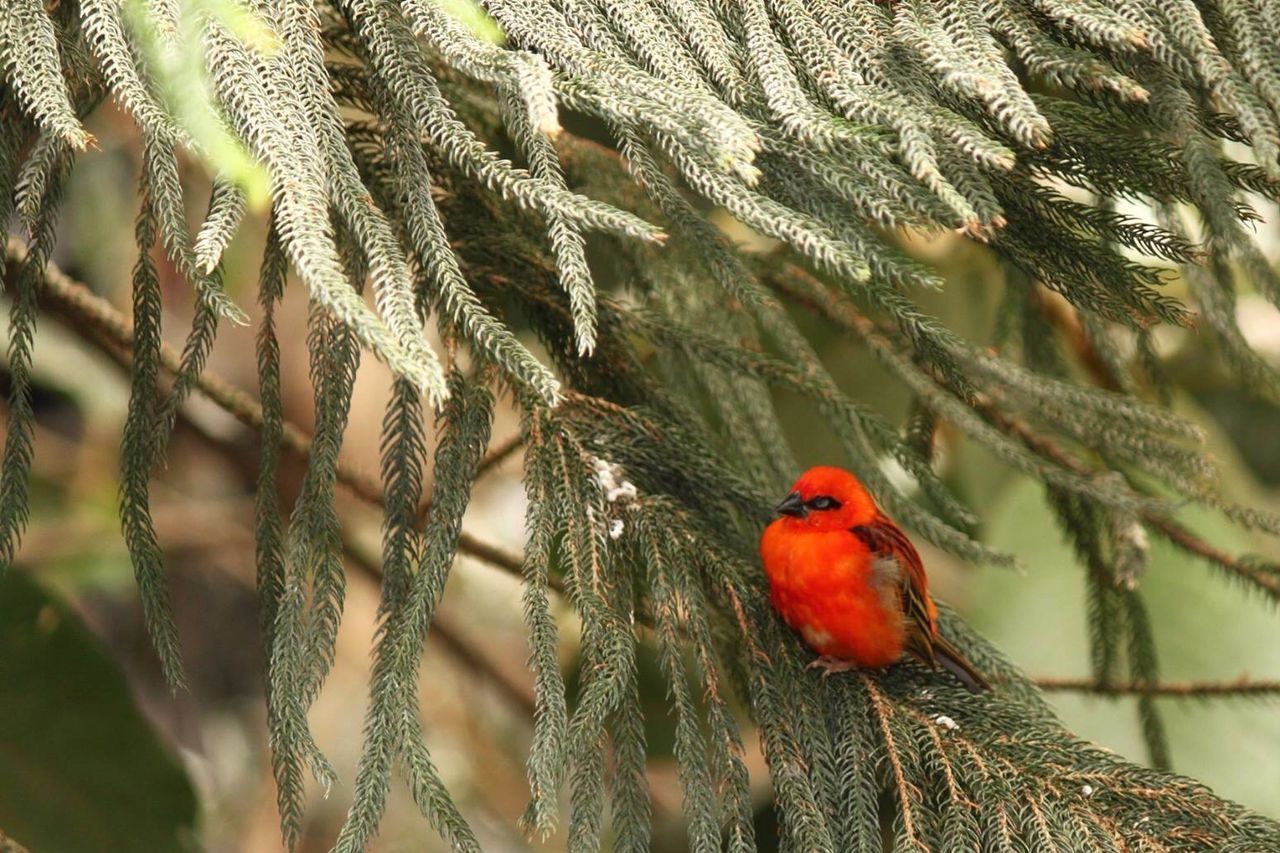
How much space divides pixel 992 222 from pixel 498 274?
0.60 meters

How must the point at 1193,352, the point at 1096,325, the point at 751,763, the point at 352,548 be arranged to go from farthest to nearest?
the point at 751,763, the point at 1193,352, the point at 352,548, the point at 1096,325

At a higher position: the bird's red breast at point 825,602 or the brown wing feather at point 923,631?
the bird's red breast at point 825,602

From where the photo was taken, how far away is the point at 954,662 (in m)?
1.60

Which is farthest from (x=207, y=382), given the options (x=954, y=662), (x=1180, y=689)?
(x=1180, y=689)

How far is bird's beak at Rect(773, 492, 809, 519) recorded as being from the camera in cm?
156

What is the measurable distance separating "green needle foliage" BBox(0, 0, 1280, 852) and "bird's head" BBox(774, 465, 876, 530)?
0.22 m

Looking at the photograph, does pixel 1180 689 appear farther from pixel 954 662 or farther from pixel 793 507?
pixel 793 507

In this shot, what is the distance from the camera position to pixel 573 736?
1.12 meters

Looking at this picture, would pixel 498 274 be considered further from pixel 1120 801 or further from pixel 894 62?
pixel 1120 801

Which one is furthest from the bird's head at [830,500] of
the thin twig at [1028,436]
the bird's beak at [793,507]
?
the thin twig at [1028,436]

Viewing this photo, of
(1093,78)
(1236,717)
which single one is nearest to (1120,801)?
(1093,78)

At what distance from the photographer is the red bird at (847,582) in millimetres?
1437

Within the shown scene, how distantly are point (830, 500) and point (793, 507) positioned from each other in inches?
8.5

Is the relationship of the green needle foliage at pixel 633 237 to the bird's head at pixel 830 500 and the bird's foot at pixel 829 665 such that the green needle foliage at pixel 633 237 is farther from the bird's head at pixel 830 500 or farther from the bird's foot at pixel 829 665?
the bird's head at pixel 830 500
